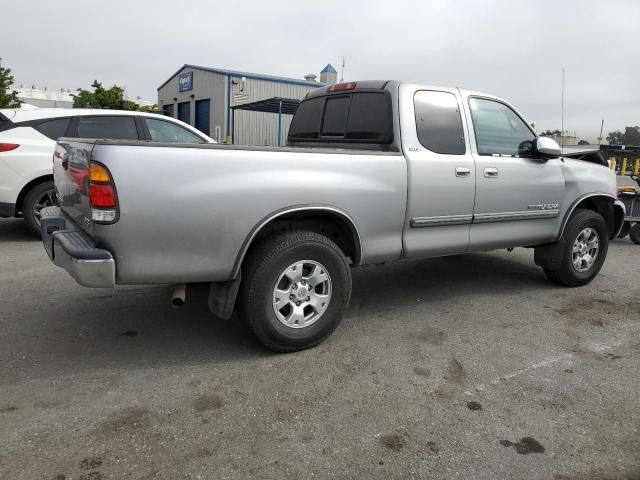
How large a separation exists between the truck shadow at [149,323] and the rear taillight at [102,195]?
92 centimetres

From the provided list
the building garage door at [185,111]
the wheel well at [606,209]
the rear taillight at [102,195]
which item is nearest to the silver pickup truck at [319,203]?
the rear taillight at [102,195]

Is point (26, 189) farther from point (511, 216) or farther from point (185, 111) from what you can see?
point (185, 111)

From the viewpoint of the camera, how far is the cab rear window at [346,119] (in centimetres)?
414

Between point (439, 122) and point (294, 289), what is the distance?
1.88 meters

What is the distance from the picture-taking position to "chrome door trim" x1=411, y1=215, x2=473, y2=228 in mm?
4027

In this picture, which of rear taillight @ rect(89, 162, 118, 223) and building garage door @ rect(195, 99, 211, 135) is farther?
building garage door @ rect(195, 99, 211, 135)

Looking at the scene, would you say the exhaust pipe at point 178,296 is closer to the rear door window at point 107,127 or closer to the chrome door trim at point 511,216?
the chrome door trim at point 511,216

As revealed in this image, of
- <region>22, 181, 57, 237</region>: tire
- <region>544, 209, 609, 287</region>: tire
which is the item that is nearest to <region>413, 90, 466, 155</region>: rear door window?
<region>544, 209, 609, 287</region>: tire

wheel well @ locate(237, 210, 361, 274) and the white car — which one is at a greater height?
the white car

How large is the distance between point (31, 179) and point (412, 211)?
5.11m

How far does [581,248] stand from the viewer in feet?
17.6

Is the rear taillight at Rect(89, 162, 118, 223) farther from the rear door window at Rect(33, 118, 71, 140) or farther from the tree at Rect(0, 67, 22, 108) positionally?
the tree at Rect(0, 67, 22, 108)

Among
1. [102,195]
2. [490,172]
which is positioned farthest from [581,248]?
[102,195]

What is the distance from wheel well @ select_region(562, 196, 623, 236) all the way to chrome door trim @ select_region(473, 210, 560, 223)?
44cm
